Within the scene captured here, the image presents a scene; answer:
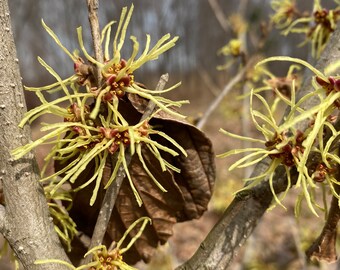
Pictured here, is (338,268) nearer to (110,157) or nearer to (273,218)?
(110,157)

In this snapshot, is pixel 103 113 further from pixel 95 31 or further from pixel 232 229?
pixel 232 229

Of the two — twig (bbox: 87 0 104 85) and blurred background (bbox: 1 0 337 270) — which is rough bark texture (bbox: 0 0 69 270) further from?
blurred background (bbox: 1 0 337 270)

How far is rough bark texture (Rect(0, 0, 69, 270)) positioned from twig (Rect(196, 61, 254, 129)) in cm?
56

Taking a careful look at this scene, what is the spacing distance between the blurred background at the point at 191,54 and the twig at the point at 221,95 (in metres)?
0.21

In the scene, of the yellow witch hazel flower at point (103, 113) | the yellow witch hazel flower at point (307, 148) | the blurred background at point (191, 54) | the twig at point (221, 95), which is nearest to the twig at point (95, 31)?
the yellow witch hazel flower at point (103, 113)

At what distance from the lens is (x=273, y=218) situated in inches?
177

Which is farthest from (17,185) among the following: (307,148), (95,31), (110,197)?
(307,148)

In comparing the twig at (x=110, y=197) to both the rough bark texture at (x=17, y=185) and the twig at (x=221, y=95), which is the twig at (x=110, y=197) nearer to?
the rough bark texture at (x=17, y=185)

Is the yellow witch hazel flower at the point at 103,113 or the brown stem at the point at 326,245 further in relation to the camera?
the brown stem at the point at 326,245

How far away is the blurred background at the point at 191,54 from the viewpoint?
389 cm

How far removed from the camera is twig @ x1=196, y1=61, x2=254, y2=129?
1173mm

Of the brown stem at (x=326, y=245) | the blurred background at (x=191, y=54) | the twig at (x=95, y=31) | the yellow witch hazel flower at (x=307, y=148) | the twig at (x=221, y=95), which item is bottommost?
the blurred background at (x=191, y=54)

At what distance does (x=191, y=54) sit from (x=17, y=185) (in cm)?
1663

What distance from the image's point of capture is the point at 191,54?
55.4 feet
